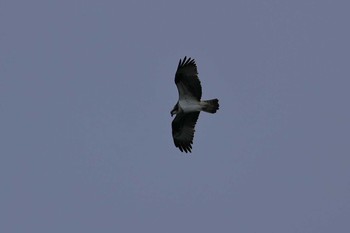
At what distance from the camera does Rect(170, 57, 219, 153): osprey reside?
38062 mm

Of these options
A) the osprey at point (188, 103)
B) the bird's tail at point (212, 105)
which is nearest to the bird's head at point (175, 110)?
the osprey at point (188, 103)

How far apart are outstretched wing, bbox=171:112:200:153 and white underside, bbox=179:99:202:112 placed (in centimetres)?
74

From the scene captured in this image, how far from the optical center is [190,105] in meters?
38.7

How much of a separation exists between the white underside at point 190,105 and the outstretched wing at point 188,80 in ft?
0.65

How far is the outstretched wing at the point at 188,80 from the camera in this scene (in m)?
38.0

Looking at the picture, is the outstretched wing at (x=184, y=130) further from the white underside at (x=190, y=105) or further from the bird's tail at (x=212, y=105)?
the bird's tail at (x=212, y=105)

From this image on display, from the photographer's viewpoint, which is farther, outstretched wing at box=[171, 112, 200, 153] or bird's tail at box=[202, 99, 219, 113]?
outstretched wing at box=[171, 112, 200, 153]

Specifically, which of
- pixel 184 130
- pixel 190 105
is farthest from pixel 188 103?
pixel 184 130

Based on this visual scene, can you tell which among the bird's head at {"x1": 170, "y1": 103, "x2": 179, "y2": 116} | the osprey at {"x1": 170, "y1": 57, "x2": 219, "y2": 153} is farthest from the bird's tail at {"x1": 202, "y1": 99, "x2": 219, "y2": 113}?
the bird's head at {"x1": 170, "y1": 103, "x2": 179, "y2": 116}

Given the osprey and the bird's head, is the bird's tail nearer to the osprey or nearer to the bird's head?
the osprey

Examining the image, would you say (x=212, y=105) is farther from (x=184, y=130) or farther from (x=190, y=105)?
A: (x=184, y=130)

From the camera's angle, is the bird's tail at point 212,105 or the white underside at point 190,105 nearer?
the bird's tail at point 212,105

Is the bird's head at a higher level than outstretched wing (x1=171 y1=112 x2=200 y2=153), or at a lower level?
higher

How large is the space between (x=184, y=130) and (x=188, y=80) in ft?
8.62
